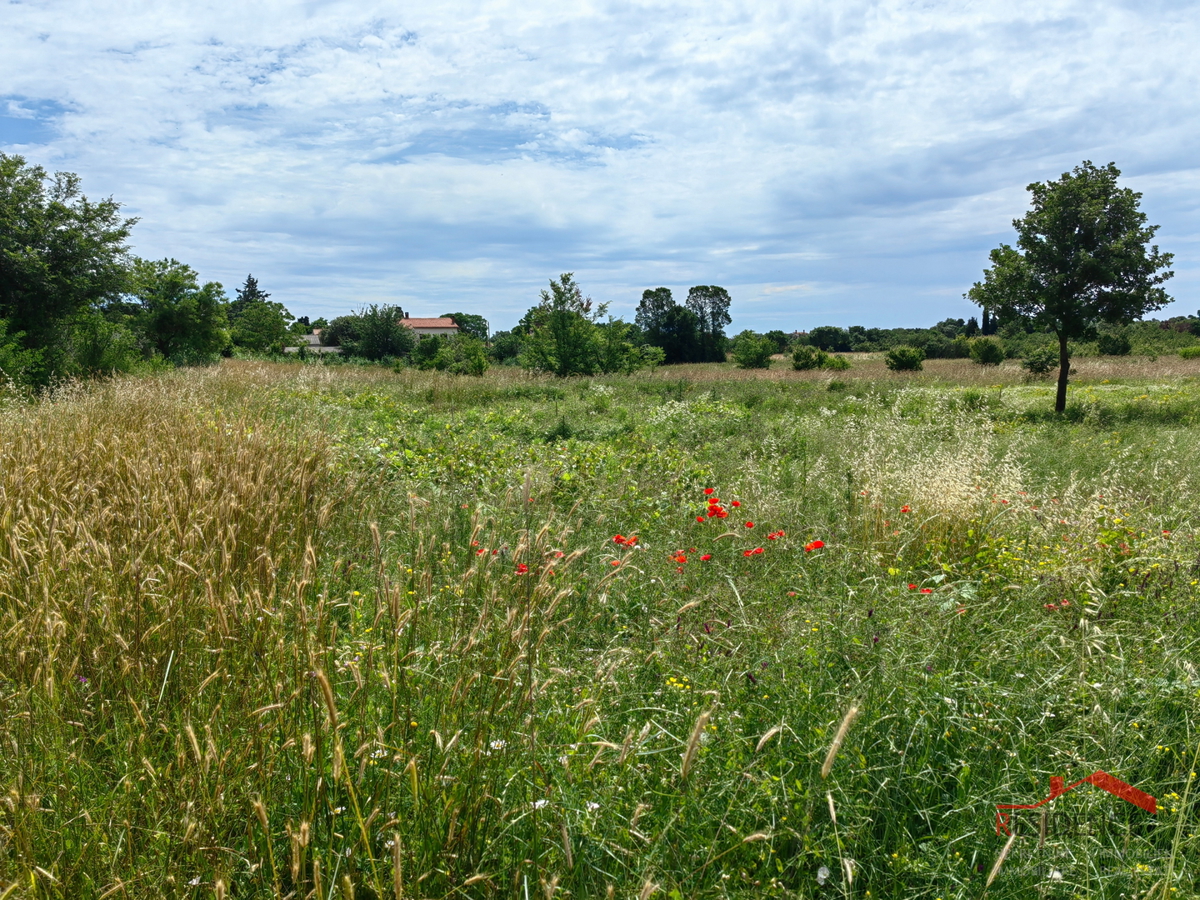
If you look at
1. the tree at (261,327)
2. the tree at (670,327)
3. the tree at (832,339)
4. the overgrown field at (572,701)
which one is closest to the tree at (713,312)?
the tree at (670,327)

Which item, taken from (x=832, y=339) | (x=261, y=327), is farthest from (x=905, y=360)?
(x=261, y=327)

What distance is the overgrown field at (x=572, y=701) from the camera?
5.32ft

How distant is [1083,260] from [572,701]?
15.4 meters

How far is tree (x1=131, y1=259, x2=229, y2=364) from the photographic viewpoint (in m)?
29.7

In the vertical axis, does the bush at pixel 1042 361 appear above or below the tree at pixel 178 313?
below

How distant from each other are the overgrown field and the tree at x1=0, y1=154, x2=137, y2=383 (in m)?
15.4

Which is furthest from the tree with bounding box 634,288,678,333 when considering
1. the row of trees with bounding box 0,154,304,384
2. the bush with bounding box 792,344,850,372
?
the row of trees with bounding box 0,154,304,384

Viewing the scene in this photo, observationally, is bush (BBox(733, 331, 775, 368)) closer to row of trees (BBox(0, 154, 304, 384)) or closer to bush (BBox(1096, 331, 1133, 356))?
bush (BBox(1096, 331, 1133, 356))

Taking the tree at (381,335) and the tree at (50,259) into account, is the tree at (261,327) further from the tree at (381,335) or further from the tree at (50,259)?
the tree at (50,259)

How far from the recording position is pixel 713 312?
196ft

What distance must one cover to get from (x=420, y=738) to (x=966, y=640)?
7.57 ft

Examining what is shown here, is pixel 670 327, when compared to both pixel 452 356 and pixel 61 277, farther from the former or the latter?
pixel 61 277

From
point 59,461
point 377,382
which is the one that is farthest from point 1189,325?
point 59,461

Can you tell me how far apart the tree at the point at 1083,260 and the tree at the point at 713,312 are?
4439 cm
